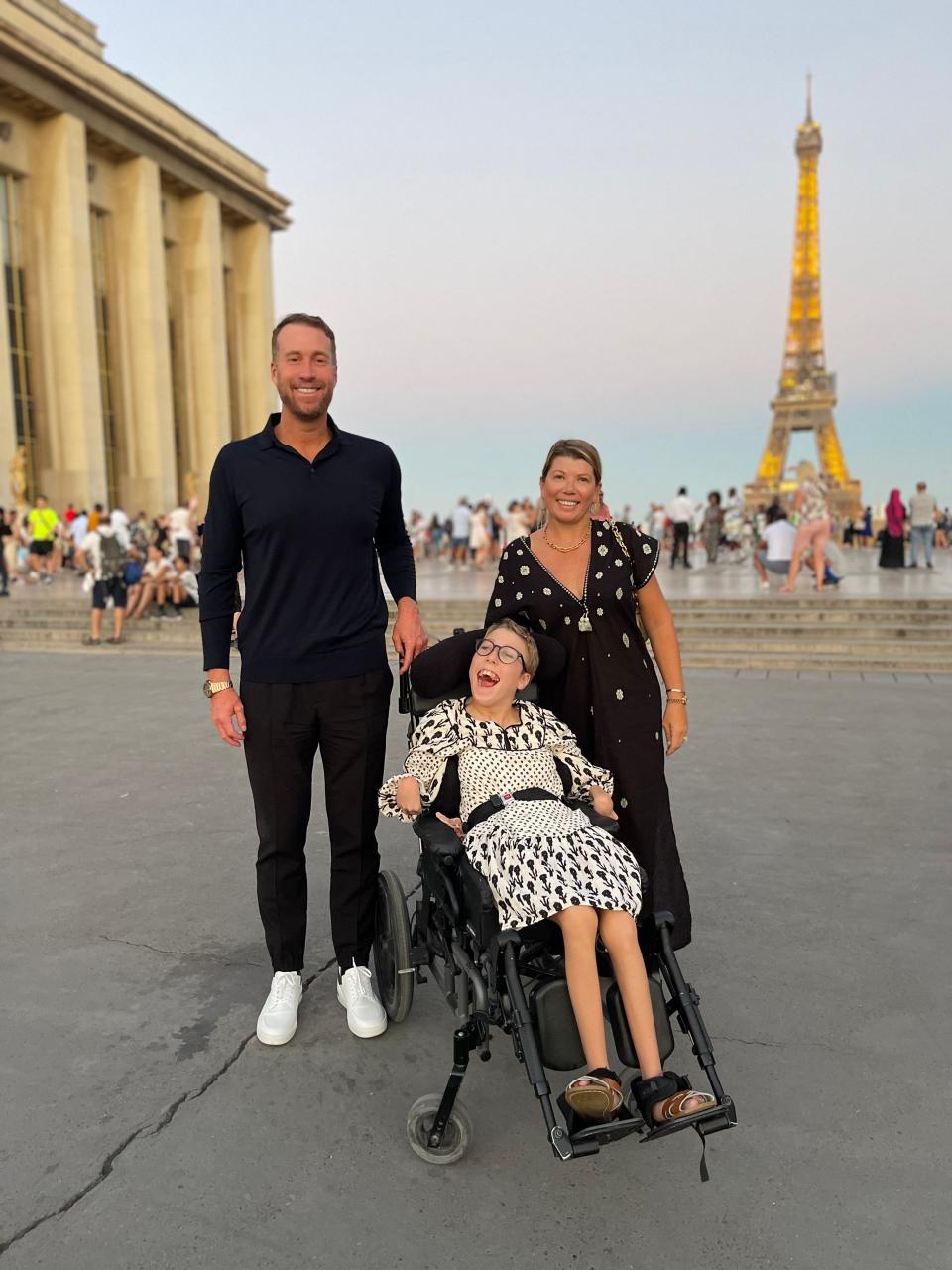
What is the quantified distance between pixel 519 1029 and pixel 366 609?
4.64 ft

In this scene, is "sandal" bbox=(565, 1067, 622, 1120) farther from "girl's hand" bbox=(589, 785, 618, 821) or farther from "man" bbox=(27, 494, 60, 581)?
"man" bbox=(27, 494, 60, 581)

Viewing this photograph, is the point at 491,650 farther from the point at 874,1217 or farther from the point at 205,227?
the point at 205,227

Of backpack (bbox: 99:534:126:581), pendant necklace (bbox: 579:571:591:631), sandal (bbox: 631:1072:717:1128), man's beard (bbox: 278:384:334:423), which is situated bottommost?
sandal (bbox: 631:1072:717:1128)

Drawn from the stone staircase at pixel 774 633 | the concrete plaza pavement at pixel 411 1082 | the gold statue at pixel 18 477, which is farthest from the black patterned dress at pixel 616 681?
the gold statue at pixel 18 477

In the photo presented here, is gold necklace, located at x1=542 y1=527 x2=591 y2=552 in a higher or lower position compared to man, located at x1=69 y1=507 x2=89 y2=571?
lower

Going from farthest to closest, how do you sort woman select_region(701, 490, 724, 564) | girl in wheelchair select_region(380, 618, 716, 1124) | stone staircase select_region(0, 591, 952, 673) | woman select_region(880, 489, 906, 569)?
1. woman select_region(701, 490, 724, 564)
2. woman select_region(880, 489, 906, 569)
3. stone staircase select_region(0, 591, 952, 673)
4. girl in wheelchair select_region(380, 618, 716, 1124)

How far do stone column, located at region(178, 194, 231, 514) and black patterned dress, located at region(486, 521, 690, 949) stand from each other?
126 feet

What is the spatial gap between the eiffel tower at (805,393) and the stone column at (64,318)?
141ft

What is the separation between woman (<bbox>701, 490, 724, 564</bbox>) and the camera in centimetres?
2623

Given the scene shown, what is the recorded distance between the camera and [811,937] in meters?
3.91

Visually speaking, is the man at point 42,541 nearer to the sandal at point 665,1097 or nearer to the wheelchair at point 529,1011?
the wheelchair at point 529,1011

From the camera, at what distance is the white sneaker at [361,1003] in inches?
125

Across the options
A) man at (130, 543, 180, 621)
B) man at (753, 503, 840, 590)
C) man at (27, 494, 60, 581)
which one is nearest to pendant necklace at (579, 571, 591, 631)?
man at (753, 503, 840, 590)

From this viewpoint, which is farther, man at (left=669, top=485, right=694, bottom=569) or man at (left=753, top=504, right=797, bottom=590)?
man at (left=669, top=485, right=694, bottom=569)
